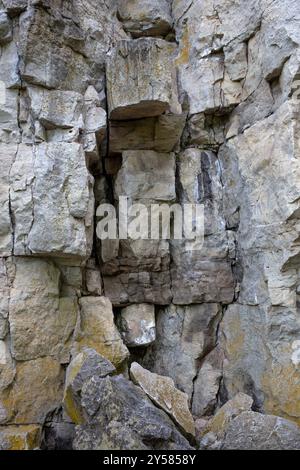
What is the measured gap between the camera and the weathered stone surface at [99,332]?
4.91m

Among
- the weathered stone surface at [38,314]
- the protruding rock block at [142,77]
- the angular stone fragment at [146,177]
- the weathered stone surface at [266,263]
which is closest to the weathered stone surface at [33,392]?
the weathered stone surface at [38,314]

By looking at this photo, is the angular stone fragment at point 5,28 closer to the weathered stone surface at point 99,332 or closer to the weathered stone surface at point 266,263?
the weathered stone surface at point 266,263

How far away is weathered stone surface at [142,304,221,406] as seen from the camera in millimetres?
5586

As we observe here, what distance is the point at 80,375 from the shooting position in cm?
407

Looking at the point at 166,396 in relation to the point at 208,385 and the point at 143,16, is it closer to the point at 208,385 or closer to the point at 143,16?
the point at 208,385

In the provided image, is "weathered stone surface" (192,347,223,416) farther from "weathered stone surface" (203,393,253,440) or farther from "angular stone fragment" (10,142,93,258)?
"angular stone fragment" (10,142,93,258)

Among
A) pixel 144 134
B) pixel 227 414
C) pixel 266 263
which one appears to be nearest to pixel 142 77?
pixel 144 134

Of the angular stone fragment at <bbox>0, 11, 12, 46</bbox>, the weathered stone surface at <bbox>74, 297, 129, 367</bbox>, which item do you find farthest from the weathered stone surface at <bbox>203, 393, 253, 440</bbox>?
the angular stone fragment at <bbox>0, 11, 12, 46</bbox>

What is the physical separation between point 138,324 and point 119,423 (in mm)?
2172

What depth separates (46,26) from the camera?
16.4ft

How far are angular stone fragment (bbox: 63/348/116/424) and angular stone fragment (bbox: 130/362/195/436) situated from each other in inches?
19.4
